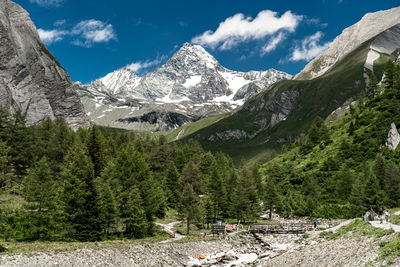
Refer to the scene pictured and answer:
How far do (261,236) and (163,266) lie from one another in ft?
88.0

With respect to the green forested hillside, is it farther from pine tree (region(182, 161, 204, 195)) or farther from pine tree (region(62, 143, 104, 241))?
pine tree (region(62, 143, 104, 241))

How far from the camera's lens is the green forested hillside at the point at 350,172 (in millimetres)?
66312

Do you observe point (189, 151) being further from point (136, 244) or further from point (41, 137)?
point (136, 244)

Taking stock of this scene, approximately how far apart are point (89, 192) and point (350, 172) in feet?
236

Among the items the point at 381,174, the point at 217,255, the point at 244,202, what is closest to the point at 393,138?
the point at 381,174

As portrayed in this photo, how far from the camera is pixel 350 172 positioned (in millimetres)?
84000

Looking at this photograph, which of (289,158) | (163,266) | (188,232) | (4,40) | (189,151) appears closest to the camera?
(163,266)

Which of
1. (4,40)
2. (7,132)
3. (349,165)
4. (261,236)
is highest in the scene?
(4,40)

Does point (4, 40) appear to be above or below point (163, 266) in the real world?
above

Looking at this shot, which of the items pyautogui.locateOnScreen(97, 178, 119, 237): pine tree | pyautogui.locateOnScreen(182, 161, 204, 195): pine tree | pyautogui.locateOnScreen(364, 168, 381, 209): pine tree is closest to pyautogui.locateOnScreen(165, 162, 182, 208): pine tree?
pyautogui.locateOnScreen(182, 161, 204, 195): pine tree

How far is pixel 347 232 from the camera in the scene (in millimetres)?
37719

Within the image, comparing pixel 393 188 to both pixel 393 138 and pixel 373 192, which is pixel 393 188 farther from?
pixel 393 138

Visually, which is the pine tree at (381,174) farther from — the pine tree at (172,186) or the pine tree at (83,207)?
the pine tree at (83,207)

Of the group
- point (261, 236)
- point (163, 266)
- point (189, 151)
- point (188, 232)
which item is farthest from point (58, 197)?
point (189, 151)
